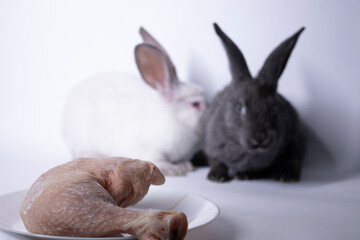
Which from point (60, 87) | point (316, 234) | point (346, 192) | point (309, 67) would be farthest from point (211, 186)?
point (60, 87)

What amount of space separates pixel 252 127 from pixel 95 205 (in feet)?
2.66

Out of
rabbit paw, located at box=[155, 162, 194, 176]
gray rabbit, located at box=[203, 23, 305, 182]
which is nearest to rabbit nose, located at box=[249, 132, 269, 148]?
gray rabbit, located at box=[203, 23, 305, 182]

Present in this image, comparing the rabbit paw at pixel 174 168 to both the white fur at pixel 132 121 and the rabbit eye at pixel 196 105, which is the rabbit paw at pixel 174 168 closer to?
the white fur at pixel 132 121

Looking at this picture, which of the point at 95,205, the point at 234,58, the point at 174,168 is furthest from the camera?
the point at 174,168

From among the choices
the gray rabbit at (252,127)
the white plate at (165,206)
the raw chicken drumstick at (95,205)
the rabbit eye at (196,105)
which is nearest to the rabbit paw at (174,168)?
the gray rabbit at (252,127)

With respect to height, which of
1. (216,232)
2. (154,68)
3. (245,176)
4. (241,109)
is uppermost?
(154,68)


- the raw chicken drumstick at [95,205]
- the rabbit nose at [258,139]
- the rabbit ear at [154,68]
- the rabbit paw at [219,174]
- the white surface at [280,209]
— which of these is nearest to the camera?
the raw chicken drumstick at [95,205]

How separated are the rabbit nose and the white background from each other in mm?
528

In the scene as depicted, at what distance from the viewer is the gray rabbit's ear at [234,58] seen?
4.87 feet

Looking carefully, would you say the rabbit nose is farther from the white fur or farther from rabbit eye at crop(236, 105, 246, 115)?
the white fur

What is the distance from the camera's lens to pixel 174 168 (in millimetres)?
1662

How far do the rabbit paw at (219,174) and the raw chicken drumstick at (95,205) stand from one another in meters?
0.71

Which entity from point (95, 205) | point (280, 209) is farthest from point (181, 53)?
point (95, 205)

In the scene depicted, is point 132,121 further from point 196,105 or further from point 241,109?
point 241,109
